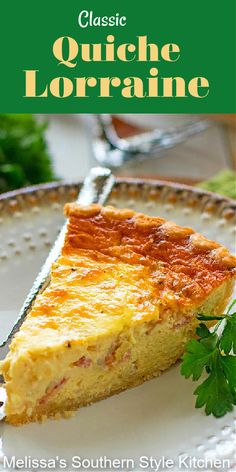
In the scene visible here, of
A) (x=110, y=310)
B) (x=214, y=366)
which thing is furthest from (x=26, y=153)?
(x=214, y=366)

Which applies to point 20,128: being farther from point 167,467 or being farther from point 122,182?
point 167,467

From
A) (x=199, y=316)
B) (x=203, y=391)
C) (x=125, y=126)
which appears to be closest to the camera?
(x=203, y=391)

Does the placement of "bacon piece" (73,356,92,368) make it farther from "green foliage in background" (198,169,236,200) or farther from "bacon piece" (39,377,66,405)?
"green foliage in background" (198,169,236,200)

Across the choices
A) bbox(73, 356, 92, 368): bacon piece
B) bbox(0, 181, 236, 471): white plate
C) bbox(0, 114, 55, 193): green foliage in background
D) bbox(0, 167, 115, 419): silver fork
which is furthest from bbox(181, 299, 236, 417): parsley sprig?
bbox(0, 114, 55, 193): green foliage in background

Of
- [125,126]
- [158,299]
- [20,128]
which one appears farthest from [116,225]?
[125,126]

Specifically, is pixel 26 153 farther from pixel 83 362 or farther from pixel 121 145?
pixel 83 362

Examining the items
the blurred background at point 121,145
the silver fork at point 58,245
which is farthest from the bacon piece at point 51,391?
the blurred background at point 121,145
